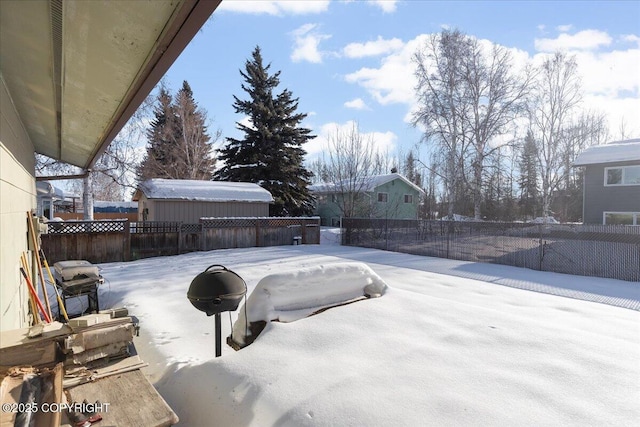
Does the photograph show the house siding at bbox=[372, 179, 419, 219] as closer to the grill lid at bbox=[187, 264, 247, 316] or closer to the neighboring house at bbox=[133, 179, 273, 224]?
the neighboring house at bbox=[133, 179, 273, 224]

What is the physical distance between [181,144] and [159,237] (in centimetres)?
1252

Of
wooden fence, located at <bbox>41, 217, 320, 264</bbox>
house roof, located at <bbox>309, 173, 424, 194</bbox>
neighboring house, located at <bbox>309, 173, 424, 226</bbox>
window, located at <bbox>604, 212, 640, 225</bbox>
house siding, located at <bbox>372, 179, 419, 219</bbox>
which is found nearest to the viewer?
wooden fence, located at <bbox>41, 217, 320, 264</bbox>

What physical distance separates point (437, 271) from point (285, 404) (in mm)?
7345

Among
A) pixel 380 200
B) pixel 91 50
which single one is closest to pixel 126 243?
pixel 91 50

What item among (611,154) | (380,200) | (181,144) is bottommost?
(380,200)

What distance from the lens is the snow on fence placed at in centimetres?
813

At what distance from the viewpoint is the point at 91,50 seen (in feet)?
6.41

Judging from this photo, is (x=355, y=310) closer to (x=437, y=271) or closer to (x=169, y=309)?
(x=169, y=309)

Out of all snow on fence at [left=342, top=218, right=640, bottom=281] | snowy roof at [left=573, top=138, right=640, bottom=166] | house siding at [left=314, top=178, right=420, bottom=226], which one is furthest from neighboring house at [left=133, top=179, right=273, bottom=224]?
snowy roof at [left=573, top=138, right=640, bottom=166]

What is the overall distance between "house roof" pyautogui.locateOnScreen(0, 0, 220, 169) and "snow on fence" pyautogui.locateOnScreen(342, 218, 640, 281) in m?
9.54

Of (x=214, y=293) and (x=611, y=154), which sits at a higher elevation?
(x=611, y=154)

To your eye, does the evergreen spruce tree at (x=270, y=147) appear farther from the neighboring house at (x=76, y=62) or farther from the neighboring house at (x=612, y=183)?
the neighboring house at (x=76, y=62)

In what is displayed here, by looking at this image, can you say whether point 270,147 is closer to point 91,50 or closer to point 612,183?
point 612,183

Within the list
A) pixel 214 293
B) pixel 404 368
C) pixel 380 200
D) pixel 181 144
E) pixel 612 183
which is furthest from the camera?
pixel 380 200
